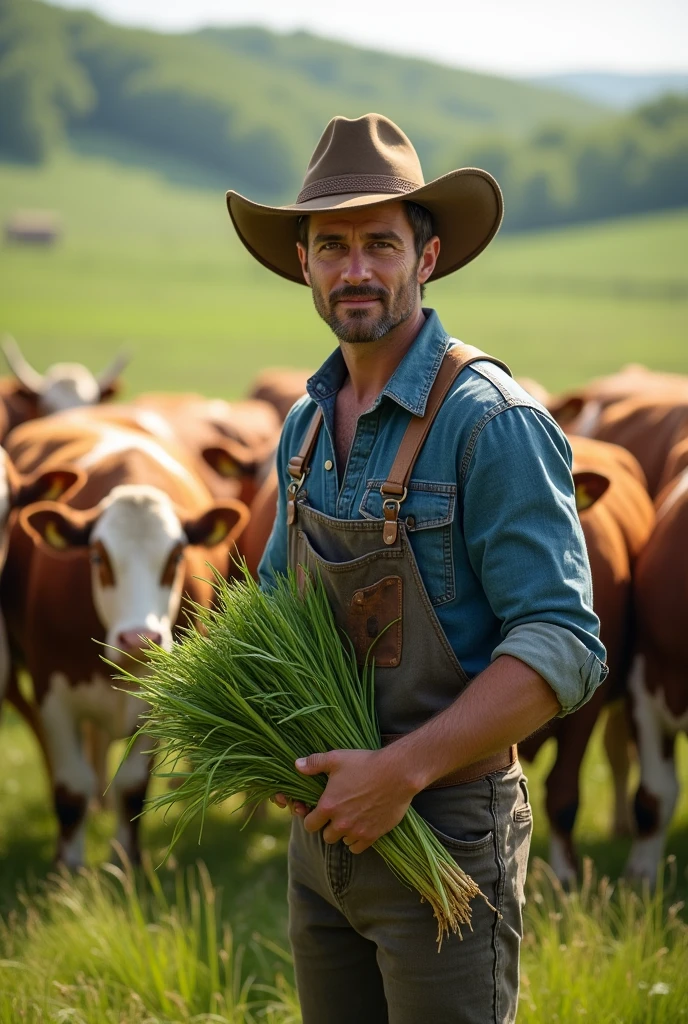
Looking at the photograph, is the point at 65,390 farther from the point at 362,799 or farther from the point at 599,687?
the point at 362,799

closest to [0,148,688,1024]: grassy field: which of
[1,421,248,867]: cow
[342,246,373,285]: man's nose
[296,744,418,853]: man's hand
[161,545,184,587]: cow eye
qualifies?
[1,421,248,867]: cow

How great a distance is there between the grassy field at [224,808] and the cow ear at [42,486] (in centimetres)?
170

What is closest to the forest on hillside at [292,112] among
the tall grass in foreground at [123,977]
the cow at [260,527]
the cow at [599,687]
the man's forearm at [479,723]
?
the cow at [260,527]

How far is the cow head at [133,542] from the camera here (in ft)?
15.1

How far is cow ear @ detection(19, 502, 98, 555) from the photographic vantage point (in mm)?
4668

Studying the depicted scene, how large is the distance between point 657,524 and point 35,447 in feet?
12.3

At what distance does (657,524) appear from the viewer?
16.1ft

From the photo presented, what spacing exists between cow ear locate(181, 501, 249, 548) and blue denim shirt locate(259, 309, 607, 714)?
253cm

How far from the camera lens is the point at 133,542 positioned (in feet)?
15.6

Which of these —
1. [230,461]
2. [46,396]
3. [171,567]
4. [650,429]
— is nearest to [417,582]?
[171,567]

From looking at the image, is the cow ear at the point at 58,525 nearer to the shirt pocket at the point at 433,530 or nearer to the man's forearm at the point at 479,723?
the shirt pocket at the point at 433,530

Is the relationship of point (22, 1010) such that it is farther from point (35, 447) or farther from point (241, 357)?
point (241, 357)

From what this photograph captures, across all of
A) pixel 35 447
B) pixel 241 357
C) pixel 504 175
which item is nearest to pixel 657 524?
pixel 35 447

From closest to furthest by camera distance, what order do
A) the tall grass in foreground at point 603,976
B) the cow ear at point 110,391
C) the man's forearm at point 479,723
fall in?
the man's forearm at point 479,723 → the tall grass in foreground at point 603,976 → the cow ear at point 110,391
